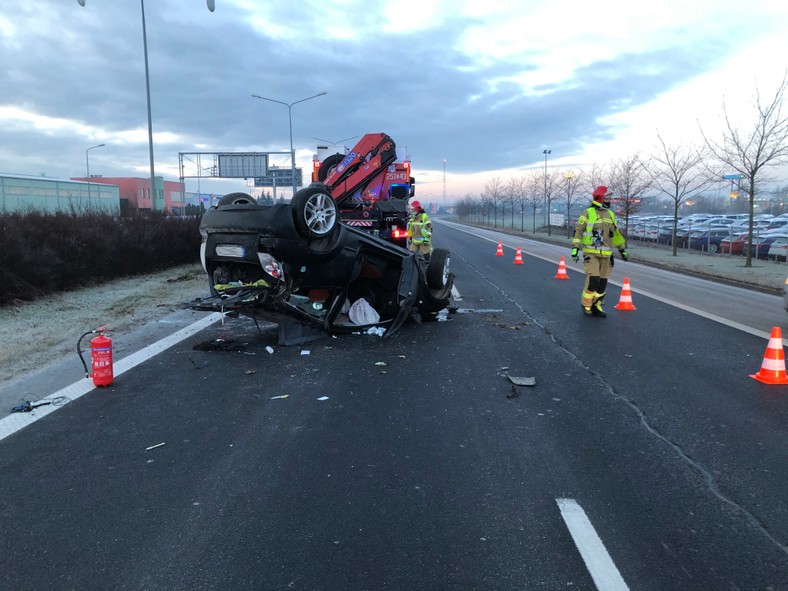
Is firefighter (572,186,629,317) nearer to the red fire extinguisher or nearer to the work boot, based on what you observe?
the work boot

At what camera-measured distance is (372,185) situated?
14.7m

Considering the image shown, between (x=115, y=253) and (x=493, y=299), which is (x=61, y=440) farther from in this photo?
(x=115, y=253)

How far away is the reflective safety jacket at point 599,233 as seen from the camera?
32.0 ft

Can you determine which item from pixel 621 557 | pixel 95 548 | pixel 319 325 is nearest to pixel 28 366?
pixel 319 325

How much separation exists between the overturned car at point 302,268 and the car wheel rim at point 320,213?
12 mm

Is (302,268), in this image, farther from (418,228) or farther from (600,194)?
(418,228)

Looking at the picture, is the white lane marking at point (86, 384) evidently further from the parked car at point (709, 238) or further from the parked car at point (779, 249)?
the parked car at point (709, 238)

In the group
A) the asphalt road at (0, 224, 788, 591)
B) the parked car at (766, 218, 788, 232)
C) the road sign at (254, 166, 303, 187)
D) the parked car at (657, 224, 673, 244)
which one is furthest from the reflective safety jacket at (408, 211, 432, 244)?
the road sign at (254, 166, 303, 187)

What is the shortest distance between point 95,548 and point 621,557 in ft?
8.98

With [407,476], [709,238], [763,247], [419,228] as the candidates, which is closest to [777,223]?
[709,238]

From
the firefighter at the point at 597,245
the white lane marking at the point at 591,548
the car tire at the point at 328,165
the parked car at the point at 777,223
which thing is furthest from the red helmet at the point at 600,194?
the parked car at the point at 777,223

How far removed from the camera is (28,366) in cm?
667

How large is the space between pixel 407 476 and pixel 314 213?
397 centimetres

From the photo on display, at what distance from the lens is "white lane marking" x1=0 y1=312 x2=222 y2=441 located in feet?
16.0
